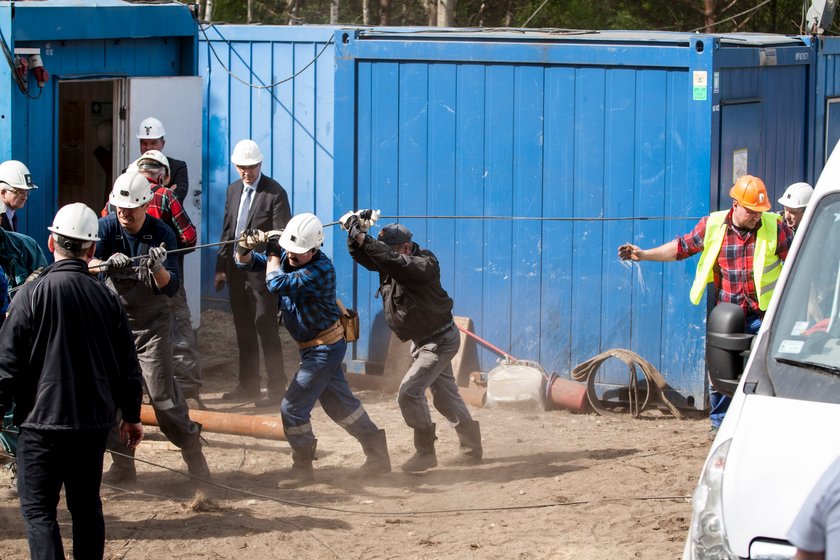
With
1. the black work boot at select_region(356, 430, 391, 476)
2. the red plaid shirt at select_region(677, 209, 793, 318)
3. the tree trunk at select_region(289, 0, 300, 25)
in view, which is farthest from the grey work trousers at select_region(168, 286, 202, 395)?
the tree trunk at select_region(289, 0, 300, 25)

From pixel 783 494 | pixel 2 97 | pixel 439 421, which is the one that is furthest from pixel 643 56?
pixel 783 494

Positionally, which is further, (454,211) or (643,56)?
(454,211)

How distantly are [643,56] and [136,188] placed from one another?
4218 mm

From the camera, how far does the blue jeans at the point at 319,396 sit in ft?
25.8

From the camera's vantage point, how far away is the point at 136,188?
24.9ft

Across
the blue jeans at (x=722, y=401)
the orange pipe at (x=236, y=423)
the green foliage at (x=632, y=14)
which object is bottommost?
the orange pipe at (x=236, y=423)

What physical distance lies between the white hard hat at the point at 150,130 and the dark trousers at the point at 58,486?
5086 millimetres

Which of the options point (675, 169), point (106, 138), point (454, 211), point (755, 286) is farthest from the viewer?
point (106, 138)

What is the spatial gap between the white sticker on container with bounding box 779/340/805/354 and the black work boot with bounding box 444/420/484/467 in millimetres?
3954

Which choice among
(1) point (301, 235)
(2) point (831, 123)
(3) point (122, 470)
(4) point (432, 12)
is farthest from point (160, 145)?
(4) point (432, 12)

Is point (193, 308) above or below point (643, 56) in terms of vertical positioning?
below

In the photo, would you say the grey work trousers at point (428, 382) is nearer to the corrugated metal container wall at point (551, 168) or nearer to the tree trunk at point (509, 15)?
the corrugated metal container wall at point (551, 168)

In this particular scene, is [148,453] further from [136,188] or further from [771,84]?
[771,84]

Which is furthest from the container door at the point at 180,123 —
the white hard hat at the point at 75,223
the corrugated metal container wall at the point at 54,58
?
the white hard hat at the point at 75,223
